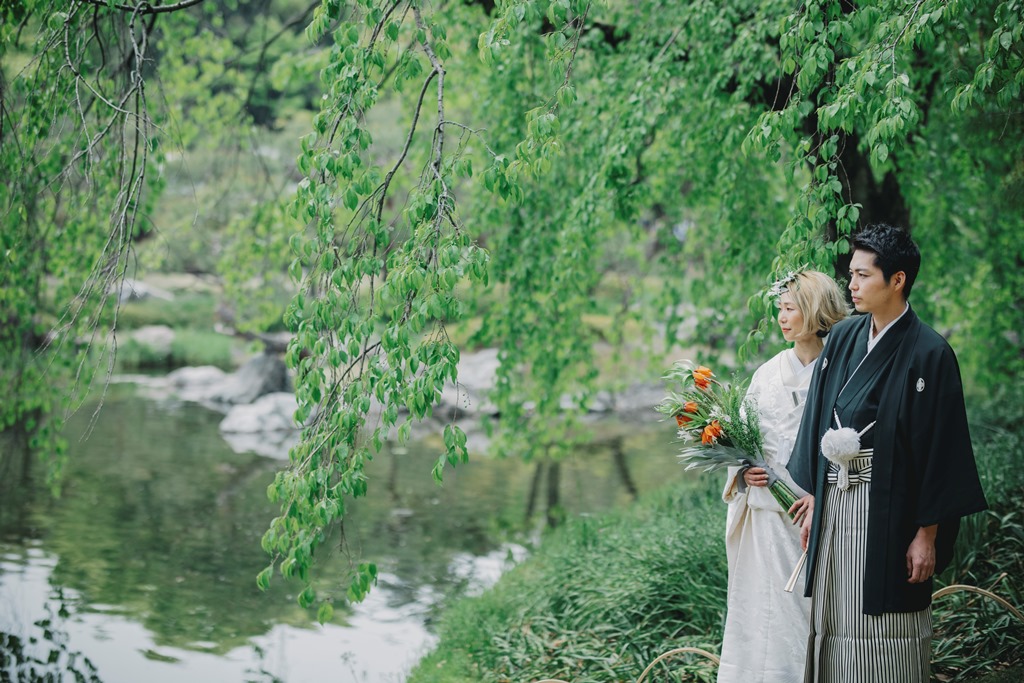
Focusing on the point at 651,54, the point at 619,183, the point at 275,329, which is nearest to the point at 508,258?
the point at 619,183

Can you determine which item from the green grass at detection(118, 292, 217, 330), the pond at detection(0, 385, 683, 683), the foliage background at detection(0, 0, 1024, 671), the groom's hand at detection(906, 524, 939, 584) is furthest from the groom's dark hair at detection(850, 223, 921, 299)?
the green grass at detection(118, 292, 217, 330)

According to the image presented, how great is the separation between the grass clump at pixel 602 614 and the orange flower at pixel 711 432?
1307mm

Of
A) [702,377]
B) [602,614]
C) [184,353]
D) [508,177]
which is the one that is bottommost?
[602,614]

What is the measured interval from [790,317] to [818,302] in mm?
99

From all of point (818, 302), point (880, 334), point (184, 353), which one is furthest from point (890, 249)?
point (184, 353)

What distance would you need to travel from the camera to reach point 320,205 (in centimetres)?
273

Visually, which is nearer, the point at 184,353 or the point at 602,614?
the point at 602,614

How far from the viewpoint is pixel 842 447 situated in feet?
8.59

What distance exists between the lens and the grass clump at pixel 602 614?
4.15m

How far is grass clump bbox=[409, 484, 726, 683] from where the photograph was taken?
4152 millimetres

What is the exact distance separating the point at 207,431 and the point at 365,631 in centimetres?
697

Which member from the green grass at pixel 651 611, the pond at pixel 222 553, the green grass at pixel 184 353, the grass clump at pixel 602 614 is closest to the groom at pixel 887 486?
the green grass at pixel 651 611

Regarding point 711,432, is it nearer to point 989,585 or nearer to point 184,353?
point 989,585

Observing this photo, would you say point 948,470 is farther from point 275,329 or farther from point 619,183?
point 275,329
